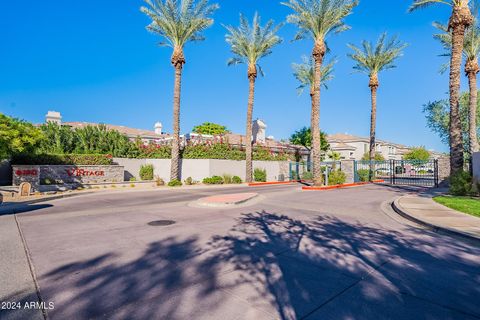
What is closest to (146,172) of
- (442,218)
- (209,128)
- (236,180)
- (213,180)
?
(213,180)

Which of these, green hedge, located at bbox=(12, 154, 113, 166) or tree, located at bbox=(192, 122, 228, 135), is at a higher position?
tree, located at bbox=(192, 122, 228, 135)

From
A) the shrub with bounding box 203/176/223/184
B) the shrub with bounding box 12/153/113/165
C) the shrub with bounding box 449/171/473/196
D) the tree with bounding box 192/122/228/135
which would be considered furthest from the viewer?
the tree with bounding box 192/122/228/135

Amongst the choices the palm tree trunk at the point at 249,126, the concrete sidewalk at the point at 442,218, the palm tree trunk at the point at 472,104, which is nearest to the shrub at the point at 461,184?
the concrete sidewalk at the point at 442,218

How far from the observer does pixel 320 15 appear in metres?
22.2

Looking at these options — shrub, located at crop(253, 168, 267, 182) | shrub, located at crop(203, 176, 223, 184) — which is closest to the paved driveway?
shrub, located at crop(203, 176, 223, 184)

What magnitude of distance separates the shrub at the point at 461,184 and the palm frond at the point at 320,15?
49.2ft

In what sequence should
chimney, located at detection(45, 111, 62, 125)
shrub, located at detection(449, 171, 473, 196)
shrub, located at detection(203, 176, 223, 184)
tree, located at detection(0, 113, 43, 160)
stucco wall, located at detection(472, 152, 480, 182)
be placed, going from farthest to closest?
1. chimney, located at detection(45, 111, 62, 125)
2. shrub, located at detection(203, 176, 223, 184)
3. stucco wall, located at detection(472, 152, 480, 182)
4. shrub, located at detection(449, 171, 473, 196)
5. tree, located at detection(0, 113, 43, 160)

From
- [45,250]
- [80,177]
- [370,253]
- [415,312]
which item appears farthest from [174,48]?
[415,312]

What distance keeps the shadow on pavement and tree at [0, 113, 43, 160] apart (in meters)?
12.0

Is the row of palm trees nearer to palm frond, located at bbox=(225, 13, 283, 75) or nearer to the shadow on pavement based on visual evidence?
palm frond, located at bbox=(225, 13, 283, 75)

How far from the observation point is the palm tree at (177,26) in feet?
75.6

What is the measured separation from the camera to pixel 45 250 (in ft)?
19.3

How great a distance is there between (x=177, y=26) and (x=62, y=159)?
1452cm

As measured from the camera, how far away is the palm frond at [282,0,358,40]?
71.6 ft
